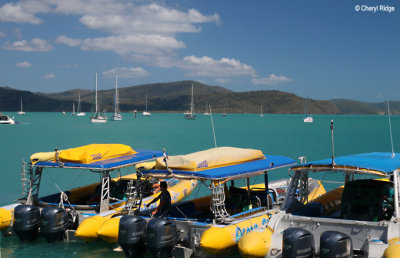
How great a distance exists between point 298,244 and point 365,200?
8.51 feet

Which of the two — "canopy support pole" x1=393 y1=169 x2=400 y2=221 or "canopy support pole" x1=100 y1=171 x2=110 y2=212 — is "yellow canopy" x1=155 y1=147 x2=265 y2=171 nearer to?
"canopy support pole" x1=100 y1=171 x2=110 y2=212

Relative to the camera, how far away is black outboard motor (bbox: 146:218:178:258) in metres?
10.7

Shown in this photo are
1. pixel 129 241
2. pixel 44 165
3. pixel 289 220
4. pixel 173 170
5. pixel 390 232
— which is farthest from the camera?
pixel 44 165

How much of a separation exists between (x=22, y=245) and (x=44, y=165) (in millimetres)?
2471

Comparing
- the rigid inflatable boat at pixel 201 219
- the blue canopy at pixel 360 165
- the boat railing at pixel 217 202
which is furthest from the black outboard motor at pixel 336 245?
the boat railing at pixel 217 202

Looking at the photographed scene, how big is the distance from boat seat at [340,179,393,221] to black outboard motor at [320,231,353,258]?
1799mm

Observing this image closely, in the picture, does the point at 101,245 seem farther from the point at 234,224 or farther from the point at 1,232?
the point at 234,224

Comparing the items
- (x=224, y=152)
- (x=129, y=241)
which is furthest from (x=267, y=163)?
(x=129, y=241)

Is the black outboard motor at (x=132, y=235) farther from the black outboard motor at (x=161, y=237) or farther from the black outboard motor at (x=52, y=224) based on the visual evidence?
the black outboard motor at (x=52, y=224)

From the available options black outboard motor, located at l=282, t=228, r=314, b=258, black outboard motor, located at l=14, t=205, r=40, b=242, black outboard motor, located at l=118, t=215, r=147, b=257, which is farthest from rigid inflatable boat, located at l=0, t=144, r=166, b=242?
black outboard motor, located at l=282, t=228, r=314, b=258

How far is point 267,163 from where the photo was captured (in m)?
13.6

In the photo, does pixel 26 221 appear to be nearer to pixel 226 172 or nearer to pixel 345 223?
pixel 226 172

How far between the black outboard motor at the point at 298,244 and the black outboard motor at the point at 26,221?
7646 mm

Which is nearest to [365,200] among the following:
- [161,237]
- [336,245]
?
[336,245]
